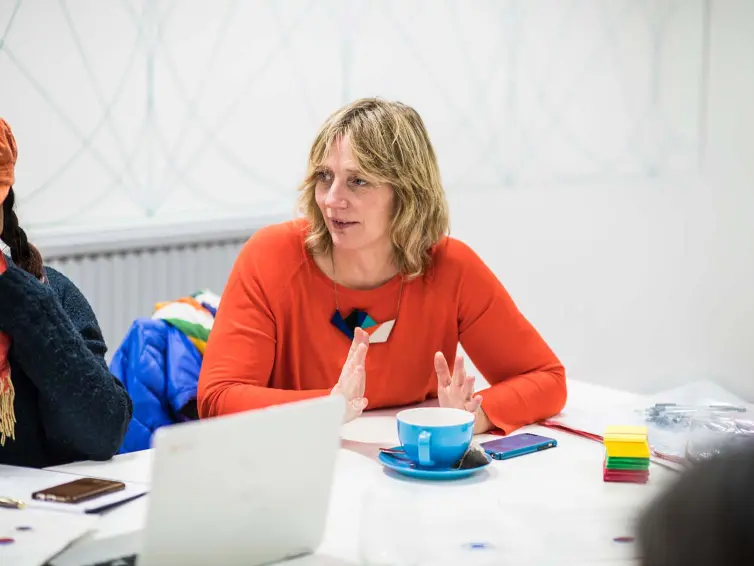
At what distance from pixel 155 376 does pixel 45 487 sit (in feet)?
2.05

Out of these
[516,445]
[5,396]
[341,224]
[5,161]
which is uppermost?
[5,161]

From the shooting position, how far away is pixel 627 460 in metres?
1.32

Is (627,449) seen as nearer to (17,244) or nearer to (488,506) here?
(488,506)

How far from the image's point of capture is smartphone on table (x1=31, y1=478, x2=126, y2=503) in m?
1.16

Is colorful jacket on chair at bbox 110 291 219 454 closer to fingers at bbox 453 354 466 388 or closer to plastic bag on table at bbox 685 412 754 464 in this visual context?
fingers at bbox 453 354 466 388

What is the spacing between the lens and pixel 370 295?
1.83 meters

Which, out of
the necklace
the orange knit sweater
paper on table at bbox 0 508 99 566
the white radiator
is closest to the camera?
paper on table at bbox 0 508 99 566

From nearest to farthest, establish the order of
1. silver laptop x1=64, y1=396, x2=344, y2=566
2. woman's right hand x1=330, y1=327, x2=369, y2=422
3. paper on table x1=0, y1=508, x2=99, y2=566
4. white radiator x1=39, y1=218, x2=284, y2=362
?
silver laptop x1=64, y1=396, x2=344, y2=566 → paper on table x1=0, y1=508, x2=99, y2=566 → woman's right hand x1=330, y1=327, x2=369, y2=422 → white radiator x1=39, y1=218, x2=284, y2=362

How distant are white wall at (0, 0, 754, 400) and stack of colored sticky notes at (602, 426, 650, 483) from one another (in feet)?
5.98

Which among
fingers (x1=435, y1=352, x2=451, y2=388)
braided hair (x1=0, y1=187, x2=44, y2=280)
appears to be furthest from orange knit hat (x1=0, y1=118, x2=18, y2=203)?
fingers (x1=435, y1=352, x2=451, y2=388)

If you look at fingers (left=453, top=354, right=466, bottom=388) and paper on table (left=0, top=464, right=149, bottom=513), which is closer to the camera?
paper on table (left=0, top=464, right=149, bottom=513)

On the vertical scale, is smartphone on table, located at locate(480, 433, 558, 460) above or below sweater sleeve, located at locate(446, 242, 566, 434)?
below

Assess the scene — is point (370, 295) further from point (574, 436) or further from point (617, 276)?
point (617, 276)

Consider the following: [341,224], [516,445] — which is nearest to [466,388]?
[516,445]
